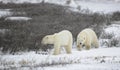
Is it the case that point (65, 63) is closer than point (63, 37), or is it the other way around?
point (65, 63)

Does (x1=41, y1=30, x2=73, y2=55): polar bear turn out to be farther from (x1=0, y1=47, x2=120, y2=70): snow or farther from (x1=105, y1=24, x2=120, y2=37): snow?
(x1=105, y1=24, x2=120, y2=37): snow

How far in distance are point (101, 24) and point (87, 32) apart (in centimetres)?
803

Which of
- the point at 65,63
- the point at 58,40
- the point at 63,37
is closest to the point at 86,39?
the point at 63,37

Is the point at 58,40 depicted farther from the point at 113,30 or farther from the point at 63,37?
the point at 113,30

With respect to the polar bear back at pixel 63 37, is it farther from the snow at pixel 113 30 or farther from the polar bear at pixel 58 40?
the snow at pixel 113 30

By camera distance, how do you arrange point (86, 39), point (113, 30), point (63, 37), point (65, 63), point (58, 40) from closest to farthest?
1. point (65, 63)
2. point (58, 40)
3. point (63, 37)
4. point (86, 39)
5. point (113, 30)

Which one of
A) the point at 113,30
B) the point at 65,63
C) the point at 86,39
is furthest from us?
the point at 113,30

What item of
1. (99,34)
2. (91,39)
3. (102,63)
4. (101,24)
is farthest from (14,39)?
(101,24)

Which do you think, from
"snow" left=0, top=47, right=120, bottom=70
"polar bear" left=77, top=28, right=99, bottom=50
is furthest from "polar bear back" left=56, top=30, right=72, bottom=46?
"snow" left=0, top=47, right=120, bottom=70

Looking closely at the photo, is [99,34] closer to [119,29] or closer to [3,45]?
[119,29]

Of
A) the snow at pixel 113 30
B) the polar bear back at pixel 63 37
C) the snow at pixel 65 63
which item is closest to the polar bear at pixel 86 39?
the polar bear back at pixel 63 37

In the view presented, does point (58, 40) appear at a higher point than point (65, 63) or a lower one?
higher

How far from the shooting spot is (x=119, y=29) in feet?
59.7

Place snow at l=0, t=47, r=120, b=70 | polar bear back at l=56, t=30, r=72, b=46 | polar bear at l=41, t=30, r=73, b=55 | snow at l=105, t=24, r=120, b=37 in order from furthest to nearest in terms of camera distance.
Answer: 1. snow at l=105, t=24, r=120, b=37
2. polar bear back at l=56, t=30, r=72, b=46
3. polar bear at l=41, t=30, r=73, b=55
4. snow at l=0, t=47, r=120, b=70
